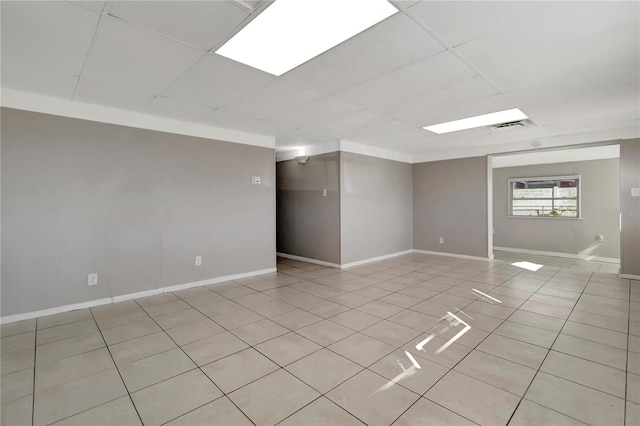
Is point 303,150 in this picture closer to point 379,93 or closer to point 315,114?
point 315,114

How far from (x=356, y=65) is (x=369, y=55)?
19cm

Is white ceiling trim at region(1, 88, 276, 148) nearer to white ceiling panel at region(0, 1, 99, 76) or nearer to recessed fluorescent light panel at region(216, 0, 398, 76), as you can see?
white ceiling panel at region(0, 1, 99, 76)

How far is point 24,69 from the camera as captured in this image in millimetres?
2625

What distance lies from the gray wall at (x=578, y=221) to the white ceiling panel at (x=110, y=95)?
332 inches

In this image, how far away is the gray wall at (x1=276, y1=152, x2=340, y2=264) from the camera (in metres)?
5.73

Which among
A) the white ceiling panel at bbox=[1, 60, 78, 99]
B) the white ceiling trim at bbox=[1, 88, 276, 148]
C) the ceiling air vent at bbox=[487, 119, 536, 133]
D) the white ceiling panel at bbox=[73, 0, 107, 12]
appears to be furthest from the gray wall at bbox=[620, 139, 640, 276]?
the white ceiling panel at bbox=[1, 60, 78, 99]

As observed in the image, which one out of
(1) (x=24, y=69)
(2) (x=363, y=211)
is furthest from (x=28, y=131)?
(2) (x=363, y=211)

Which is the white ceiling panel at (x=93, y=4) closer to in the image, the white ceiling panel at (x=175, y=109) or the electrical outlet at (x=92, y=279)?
the white ceiling panel at (x=175, y=109)

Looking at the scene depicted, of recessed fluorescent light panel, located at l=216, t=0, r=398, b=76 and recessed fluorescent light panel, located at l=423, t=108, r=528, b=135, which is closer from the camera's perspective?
recessed fluorescent light panel, located at l=216, t=0, r=398, b=76

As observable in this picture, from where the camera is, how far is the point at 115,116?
372 centimetres

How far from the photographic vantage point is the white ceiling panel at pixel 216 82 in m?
2.56

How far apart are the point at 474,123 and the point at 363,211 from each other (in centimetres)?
253

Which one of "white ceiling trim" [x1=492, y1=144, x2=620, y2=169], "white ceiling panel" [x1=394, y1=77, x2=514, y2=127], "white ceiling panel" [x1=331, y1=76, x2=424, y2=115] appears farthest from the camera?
"white ceiling trim" [x1=492, y1=144, x2=620, y2=169]

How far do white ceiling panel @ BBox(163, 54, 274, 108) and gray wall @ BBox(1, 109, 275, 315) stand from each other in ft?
3.92
